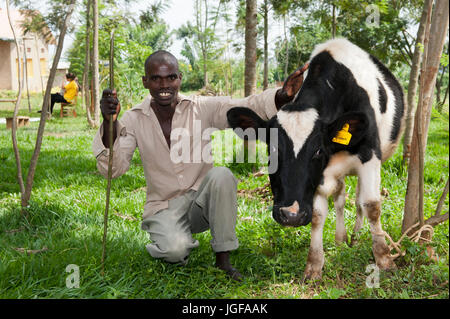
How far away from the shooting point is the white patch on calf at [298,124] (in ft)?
8.42

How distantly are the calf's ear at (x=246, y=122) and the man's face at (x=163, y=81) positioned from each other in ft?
1.63

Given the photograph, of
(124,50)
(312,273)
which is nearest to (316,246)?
(312,273)

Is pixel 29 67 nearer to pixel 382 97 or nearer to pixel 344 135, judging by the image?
pixel 382 97

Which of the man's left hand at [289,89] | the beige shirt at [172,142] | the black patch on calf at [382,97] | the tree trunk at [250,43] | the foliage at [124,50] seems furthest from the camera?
the foliage at [124,50]

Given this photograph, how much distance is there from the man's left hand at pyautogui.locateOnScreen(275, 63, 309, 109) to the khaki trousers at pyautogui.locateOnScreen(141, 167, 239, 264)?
25.2 inches

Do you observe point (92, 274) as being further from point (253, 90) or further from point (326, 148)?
point (253, 90)

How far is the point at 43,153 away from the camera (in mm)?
6980

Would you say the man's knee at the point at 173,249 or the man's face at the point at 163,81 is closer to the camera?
the man's knee at the point at 173,249

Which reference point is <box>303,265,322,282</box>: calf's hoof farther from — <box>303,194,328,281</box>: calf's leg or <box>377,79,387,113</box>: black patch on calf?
<box>377,79,387,113</box>: black patch on calf

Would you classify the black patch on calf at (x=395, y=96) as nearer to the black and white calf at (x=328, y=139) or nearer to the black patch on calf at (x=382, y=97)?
the black and white calf at (x=328, y=139)

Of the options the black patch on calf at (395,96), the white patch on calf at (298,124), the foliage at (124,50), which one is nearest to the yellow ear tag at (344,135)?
the white patch on calf at (298,124)

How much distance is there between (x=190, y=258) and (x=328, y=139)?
4.56ft
